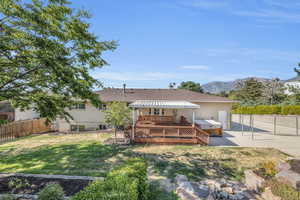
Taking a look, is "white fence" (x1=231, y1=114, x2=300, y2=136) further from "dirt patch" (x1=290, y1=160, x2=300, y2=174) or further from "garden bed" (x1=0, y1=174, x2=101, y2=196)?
"garden bed" (x1=0, y1=174, x2=101, y2=196)

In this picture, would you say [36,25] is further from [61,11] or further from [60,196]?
[60,196]

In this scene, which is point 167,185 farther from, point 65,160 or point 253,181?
point 65,160

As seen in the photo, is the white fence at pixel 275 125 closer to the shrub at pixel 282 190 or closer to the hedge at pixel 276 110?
the hedge at pixel 276 110

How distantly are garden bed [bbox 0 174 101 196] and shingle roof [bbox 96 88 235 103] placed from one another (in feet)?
37.0

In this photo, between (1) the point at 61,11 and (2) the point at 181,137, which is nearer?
(1) the point at 61,11

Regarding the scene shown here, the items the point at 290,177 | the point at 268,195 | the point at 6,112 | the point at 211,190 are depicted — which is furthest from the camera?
the point at 6,112

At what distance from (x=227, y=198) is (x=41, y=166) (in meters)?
7.87

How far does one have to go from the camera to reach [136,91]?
20.5 meters

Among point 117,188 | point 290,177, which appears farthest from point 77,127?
point 290,177

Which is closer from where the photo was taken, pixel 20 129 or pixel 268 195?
pixel 268 195

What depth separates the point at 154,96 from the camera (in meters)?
18.8

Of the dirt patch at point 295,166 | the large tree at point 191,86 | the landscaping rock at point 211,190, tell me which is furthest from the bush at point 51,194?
the large tree at point 191,86

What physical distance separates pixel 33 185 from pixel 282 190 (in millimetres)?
8293

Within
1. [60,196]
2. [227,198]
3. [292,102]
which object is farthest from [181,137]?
[292,102]
